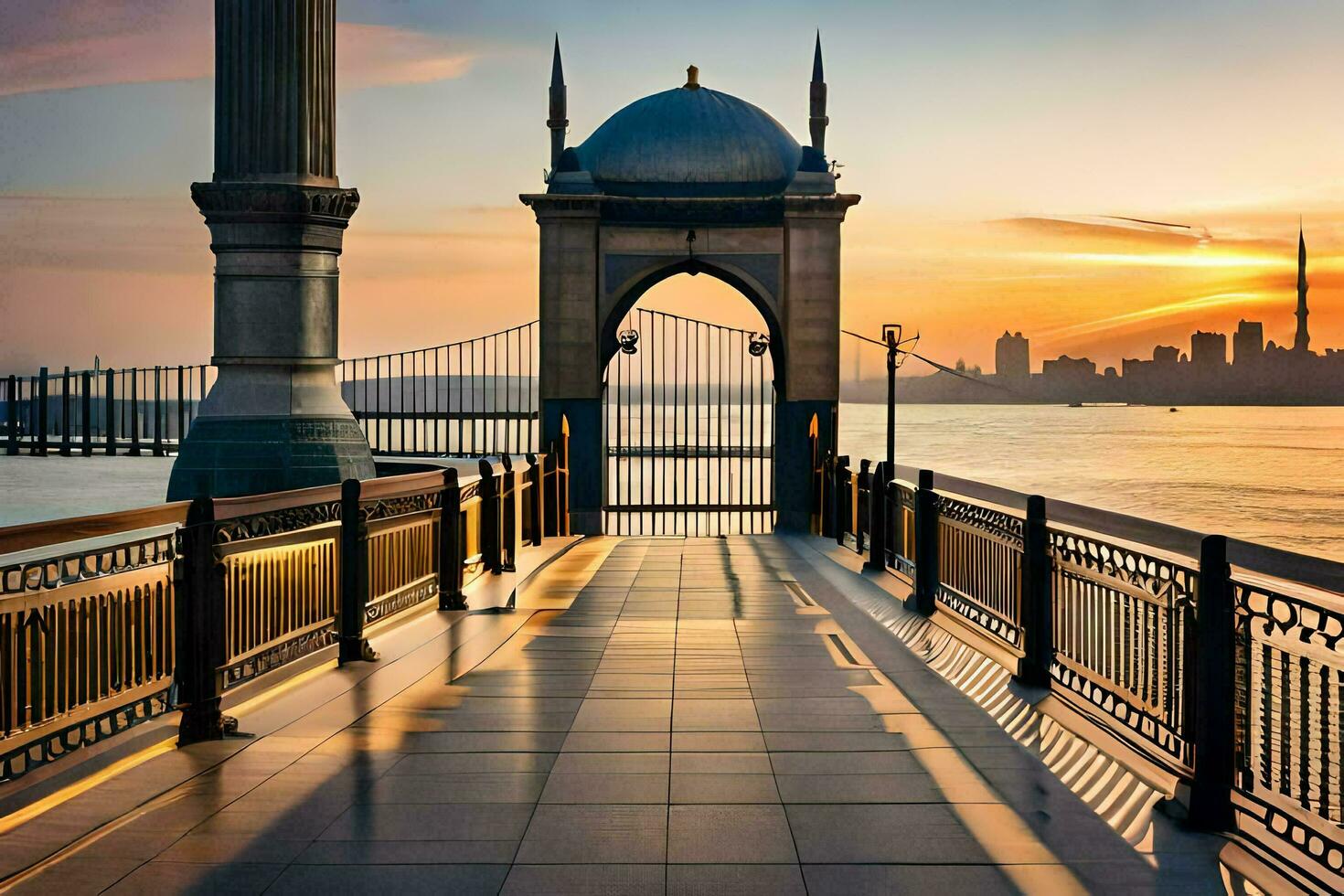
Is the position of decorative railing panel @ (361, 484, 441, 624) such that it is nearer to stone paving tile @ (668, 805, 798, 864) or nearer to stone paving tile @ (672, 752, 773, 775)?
stone paving tile @ (672, 752, 773, 775)

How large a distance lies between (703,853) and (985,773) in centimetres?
187

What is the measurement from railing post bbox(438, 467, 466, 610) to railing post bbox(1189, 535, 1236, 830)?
24.0 ft

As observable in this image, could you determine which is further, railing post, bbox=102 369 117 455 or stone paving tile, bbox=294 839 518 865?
railing post, bbox=102 369 117 455

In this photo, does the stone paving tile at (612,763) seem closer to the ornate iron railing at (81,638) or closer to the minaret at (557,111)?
the ornate iron railing at (81,638)

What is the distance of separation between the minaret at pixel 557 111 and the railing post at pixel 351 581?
46.1 ft

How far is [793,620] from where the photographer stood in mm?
10633

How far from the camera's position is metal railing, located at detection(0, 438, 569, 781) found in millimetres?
5332

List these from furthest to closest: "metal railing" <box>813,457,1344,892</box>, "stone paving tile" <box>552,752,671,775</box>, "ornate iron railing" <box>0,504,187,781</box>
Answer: "stone paving tile" <box>552,752,671,775</box>
"ornate iron railing" <box>0,504,187,781</box>
"metal railing" <box>813,457,1344,892</box>

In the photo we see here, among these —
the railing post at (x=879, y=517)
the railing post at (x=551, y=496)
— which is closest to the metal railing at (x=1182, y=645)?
the railing post at (x=879, y=517)

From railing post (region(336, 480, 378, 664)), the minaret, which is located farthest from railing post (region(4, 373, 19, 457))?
railing post (region(336, 480, 378, 664))

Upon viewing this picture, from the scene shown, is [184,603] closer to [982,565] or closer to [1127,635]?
[1127,635]

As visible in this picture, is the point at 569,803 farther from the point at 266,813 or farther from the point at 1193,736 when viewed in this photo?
the point at 1193,736

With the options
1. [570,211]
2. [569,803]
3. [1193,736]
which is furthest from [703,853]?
[570,211]

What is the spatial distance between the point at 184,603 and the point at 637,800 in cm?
285
